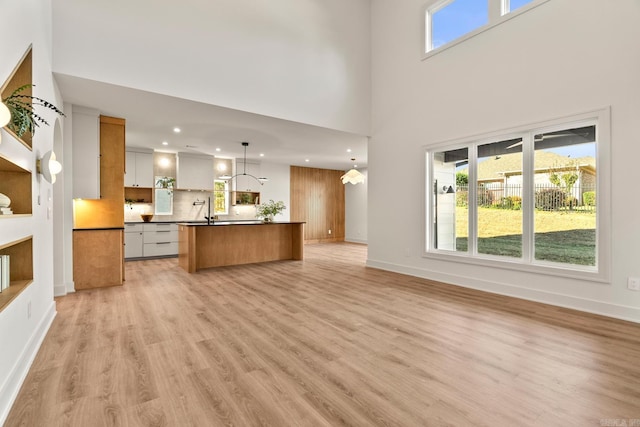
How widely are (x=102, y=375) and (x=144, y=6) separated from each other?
428 cm

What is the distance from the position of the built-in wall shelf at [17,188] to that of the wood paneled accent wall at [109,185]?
265 cm

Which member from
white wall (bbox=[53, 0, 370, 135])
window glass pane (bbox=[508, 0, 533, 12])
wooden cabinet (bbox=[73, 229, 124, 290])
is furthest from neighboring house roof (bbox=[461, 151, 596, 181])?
wooden cabinet (bbox=[73, 229, 124, 290])

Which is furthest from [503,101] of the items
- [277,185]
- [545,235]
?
[277,185]

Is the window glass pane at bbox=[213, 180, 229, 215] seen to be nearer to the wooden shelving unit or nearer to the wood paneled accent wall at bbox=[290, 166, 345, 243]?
the wood paneled accent wall at bbox=[290, 166, 345, 243]

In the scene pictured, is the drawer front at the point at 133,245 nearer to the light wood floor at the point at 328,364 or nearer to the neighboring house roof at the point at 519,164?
the light wood floor at the point at 328,364

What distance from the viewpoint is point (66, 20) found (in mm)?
3568

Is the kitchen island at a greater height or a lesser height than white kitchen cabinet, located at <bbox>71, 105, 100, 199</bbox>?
lesser

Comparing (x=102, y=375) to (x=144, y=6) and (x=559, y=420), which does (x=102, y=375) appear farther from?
(x=144, y=6)

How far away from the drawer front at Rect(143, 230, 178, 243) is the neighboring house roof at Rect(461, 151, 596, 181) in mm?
6608

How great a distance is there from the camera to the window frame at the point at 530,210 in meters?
3.46

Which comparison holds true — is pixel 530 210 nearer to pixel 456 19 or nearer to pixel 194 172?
pixel 456 19

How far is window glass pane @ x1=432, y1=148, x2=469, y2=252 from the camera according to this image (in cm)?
496

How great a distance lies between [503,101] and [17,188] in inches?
217

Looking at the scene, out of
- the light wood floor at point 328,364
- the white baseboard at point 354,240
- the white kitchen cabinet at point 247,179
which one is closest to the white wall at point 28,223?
the light wood floor at point 328,364
